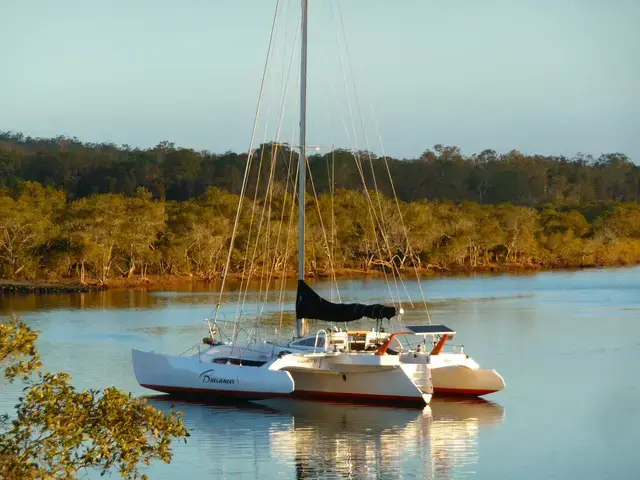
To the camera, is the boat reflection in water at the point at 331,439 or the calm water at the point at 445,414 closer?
the boat reflection in water at the point at 331,439

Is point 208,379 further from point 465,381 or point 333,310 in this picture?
point 465,381

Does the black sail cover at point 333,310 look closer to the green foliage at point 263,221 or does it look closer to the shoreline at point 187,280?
the green foliage at point 263,221

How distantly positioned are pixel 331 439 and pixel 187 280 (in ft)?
153

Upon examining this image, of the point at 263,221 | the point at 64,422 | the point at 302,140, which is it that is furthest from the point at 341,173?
the point at 64,422

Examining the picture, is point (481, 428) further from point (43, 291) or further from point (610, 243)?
point (610, 243)

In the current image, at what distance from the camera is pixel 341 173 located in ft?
419

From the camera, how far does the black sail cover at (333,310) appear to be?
977 inches

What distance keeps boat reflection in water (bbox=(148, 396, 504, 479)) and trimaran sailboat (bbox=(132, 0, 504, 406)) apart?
0.42 meters

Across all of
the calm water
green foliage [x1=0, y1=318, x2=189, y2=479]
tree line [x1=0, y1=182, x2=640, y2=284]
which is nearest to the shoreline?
tree line [x1=0, y1=182, x2=640, y2=284]

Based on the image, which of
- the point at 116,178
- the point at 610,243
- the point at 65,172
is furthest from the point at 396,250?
the point at 65,172

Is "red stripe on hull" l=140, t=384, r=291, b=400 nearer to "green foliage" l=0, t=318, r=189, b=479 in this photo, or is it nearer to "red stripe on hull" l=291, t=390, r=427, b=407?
"red stripe on hull" l=291, t=390, r=427, b=407

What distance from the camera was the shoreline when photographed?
5900 centimetres

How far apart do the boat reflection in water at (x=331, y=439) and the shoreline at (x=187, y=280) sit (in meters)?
35.2

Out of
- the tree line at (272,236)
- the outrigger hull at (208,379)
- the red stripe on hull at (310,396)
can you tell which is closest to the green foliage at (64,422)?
the outrigger hull at (208,379)
